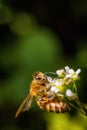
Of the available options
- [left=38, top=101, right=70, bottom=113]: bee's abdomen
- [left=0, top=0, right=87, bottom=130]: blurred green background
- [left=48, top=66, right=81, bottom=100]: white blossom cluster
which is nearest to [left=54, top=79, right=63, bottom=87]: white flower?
[left=48, top=66, right=81, bottom=100]: white blossom cluster

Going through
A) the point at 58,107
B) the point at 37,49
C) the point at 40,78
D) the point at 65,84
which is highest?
the point at 37,49

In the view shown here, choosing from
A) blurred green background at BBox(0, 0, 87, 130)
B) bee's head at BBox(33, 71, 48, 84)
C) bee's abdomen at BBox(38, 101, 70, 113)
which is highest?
blurred green background at BBox(0, 0, 87, 130)

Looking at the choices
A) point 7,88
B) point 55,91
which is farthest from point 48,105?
point 7,88

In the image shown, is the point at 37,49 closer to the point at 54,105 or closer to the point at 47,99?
the point at 47,99

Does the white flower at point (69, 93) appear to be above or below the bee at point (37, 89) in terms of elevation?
below

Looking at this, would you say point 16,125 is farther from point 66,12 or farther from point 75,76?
point 75,76

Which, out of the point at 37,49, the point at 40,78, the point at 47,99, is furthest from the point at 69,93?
the point at 37,49

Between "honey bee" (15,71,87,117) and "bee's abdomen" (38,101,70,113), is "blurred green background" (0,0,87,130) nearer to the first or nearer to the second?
"honey bee" (15,71,87,117)

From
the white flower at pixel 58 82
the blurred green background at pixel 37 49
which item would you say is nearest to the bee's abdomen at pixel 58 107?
the white flower at pixel 58 82

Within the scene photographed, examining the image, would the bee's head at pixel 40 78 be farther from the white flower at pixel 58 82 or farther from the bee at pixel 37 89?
the white flower at pixel 58 82
